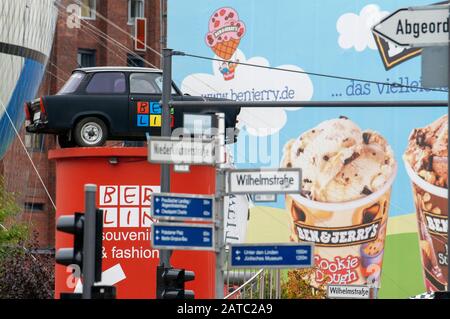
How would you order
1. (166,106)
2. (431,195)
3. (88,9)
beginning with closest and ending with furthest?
1. (166,106)
2. (431,195)
3. (88,9)

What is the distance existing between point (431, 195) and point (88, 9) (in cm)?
2001

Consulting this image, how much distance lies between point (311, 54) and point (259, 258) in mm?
47501

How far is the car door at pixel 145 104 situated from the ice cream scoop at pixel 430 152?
1158 inches

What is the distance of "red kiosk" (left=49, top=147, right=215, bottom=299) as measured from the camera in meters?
24.5

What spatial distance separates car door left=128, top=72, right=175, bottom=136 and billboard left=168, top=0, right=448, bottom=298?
27909 millimetres

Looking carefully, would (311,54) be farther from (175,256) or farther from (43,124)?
(175,256)

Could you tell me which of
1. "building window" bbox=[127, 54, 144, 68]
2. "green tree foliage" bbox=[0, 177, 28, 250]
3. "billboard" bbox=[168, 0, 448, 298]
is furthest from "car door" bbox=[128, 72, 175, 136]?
"building window" bbox=[127, 54, 144, 68]

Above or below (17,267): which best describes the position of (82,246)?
above

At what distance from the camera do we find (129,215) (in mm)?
24469

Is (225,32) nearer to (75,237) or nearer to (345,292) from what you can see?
(345,292)

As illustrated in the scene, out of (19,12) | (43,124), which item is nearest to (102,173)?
(43,124)

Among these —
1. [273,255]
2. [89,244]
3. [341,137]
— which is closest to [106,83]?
[273,255]

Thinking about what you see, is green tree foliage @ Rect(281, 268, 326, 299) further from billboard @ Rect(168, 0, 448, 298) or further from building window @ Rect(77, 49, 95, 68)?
building window @ Rect(77, 49, 95, 68)

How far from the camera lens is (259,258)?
17.3m
